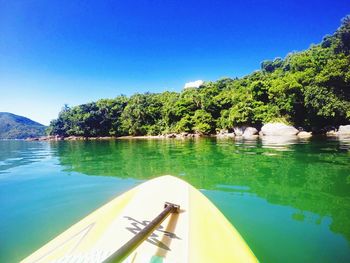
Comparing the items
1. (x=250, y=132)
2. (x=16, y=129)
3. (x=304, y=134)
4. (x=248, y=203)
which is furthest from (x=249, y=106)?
(x=16, y=129)

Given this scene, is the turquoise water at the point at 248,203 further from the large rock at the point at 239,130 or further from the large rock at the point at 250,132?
the large rock at the point at 239,130

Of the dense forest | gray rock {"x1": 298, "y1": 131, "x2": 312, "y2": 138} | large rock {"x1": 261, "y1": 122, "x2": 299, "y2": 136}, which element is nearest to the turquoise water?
gray rock {"x1": 298, "y1": 131, "x2": 312, "y2": 138}

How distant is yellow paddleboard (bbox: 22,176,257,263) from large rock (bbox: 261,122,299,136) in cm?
2660

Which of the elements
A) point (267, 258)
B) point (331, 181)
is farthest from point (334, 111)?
point (267, 258)

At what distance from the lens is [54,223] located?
364 cm

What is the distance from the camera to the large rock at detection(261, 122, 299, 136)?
26609mm

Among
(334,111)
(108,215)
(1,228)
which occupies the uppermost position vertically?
(334,111)

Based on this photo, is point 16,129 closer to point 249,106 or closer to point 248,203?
point 249,106

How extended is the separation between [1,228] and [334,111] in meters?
28.7

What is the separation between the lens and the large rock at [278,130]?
87.3 ft

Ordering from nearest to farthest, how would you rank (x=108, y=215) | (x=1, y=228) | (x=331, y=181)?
(x=108, y=215)
(x=1, y=228)
(x=331, y=181)

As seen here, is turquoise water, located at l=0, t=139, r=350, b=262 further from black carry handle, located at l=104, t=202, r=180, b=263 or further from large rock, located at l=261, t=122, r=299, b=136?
large rock, located at l=261, t=122, r=299, b=136

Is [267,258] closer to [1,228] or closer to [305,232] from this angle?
[305,232]

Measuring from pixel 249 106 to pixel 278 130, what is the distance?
19.3 feet
